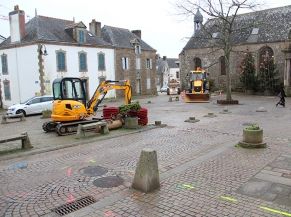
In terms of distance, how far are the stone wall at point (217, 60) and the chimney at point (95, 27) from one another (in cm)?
1371

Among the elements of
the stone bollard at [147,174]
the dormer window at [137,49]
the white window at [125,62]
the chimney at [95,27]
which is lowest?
the stone bollard at [147,174]

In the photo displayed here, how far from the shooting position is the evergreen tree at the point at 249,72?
35594 millimetres

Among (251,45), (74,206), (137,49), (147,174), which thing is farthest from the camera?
(137,49)

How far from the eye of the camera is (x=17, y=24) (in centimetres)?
2964

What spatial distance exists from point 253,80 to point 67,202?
33219 millimetres

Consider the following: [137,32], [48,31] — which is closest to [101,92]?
[48,31]

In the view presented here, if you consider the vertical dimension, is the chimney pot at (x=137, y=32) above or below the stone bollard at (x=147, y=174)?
above

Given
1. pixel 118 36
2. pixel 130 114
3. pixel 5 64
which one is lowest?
pixel 130 114

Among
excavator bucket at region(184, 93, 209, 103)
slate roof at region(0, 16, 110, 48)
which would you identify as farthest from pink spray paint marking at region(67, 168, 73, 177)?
slate roof at region(0, 16, 110, 48)

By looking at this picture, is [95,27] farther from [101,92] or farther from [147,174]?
[147,174]

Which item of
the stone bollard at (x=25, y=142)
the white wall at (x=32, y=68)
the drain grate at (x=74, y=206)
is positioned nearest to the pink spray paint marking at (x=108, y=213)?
the drain grate at (x=74, y=206)

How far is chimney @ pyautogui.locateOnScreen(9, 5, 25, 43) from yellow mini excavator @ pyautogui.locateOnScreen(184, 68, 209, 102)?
1678 cm

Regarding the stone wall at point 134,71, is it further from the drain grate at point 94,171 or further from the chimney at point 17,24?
the drain grate at point 94,171

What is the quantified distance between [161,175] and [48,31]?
2613 cm
